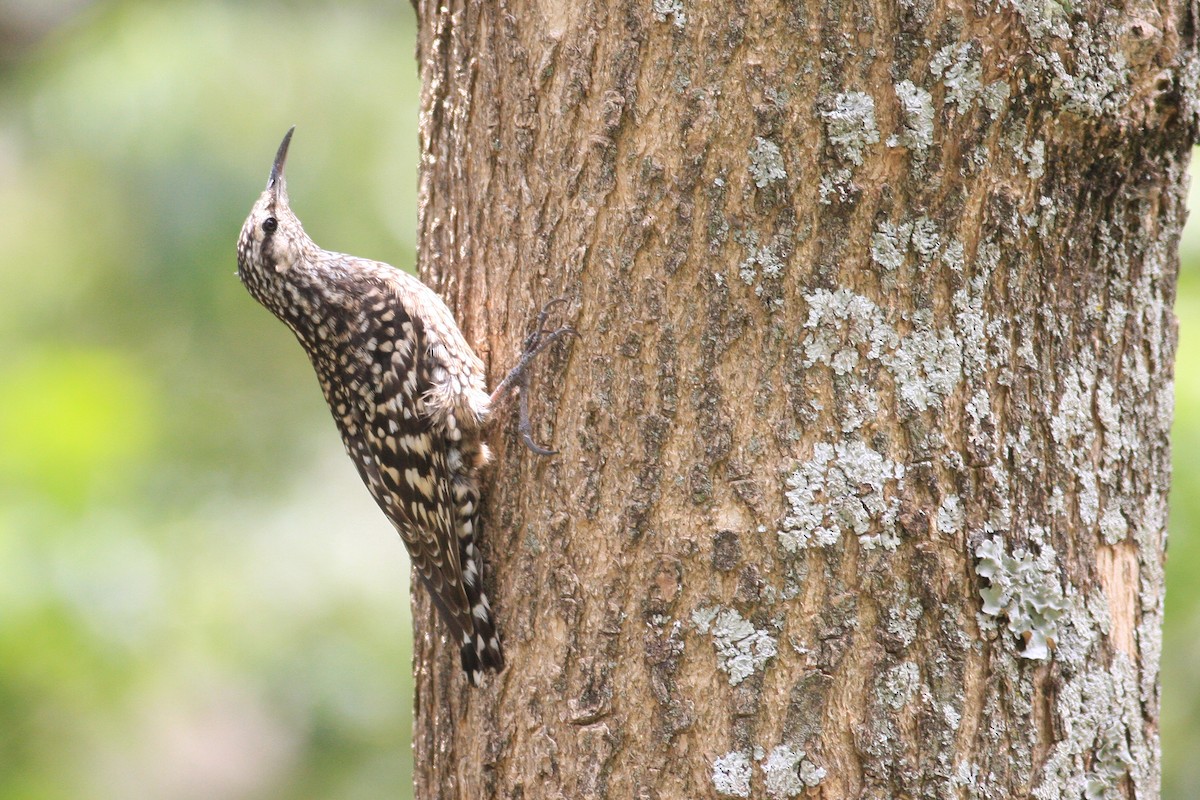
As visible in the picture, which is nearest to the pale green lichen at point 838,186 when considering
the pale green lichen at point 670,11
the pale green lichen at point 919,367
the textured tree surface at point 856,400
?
the textured tree surface at point 856,400

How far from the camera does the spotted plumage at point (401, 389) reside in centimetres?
227

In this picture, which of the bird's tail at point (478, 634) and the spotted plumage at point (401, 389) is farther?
the spotted plumage at point (401, 389)

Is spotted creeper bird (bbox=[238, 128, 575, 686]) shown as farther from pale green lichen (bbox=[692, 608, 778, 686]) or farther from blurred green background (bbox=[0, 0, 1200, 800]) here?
blurred green background (bbox=[0, 0, 1200, 800])

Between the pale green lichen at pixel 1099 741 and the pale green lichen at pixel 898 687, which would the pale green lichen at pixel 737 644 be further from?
the pale green lichen at pixel 1099 741

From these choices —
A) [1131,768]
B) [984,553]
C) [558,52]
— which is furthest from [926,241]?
[1131,768]

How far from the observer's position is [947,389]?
182cm

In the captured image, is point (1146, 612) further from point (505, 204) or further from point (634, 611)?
point (505, 204)

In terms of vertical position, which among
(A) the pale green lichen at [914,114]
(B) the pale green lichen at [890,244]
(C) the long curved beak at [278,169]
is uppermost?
(C) the long curved beak at [278,169]

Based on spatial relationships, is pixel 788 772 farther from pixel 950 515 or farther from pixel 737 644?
pixel 950 515

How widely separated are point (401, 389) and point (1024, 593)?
1.50m

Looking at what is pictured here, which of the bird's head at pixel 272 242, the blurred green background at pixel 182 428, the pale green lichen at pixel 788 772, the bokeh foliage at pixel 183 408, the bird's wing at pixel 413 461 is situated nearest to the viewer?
the pale green lichen at pixel 788 772

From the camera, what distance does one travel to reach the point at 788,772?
1.79 metres

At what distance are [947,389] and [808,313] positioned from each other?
26cm

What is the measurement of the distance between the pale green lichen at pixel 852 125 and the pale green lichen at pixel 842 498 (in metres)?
0.48
